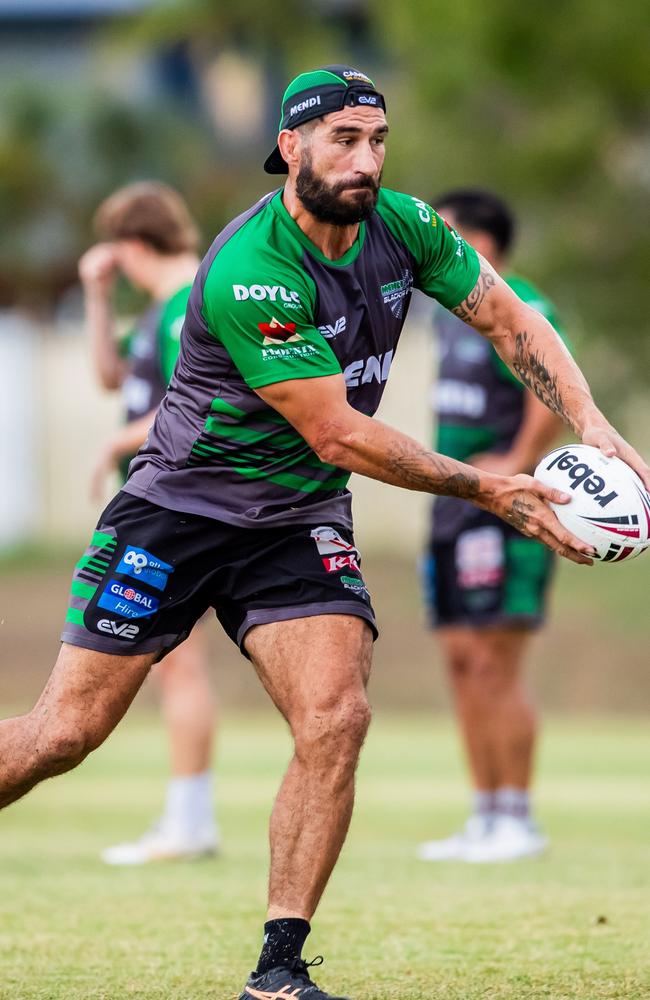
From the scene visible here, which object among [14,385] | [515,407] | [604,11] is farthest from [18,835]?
[14,385]

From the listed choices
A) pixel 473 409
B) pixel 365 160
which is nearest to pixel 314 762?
pixel 365 160

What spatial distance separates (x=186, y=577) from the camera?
5.18 metres

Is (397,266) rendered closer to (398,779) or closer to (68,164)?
(398,779)

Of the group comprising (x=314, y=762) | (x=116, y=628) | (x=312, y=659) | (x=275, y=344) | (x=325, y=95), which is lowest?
(x=314, y=762)

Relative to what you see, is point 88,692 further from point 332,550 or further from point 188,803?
point 188,803

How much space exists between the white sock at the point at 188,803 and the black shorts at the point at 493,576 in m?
1.46

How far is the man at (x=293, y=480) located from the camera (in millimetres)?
4902

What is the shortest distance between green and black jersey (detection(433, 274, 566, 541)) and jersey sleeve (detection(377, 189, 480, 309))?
2.93 meters

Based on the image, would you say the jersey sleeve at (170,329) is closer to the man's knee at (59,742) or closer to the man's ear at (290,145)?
the man's ear at (290,145)

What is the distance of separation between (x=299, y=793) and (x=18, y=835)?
14.2 ft

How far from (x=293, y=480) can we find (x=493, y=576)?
3.23 m

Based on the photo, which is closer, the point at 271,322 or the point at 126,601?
the point at 271,322

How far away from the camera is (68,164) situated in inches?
1048

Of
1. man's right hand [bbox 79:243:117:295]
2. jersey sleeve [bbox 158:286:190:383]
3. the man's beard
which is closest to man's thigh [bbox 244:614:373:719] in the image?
the man's beard
